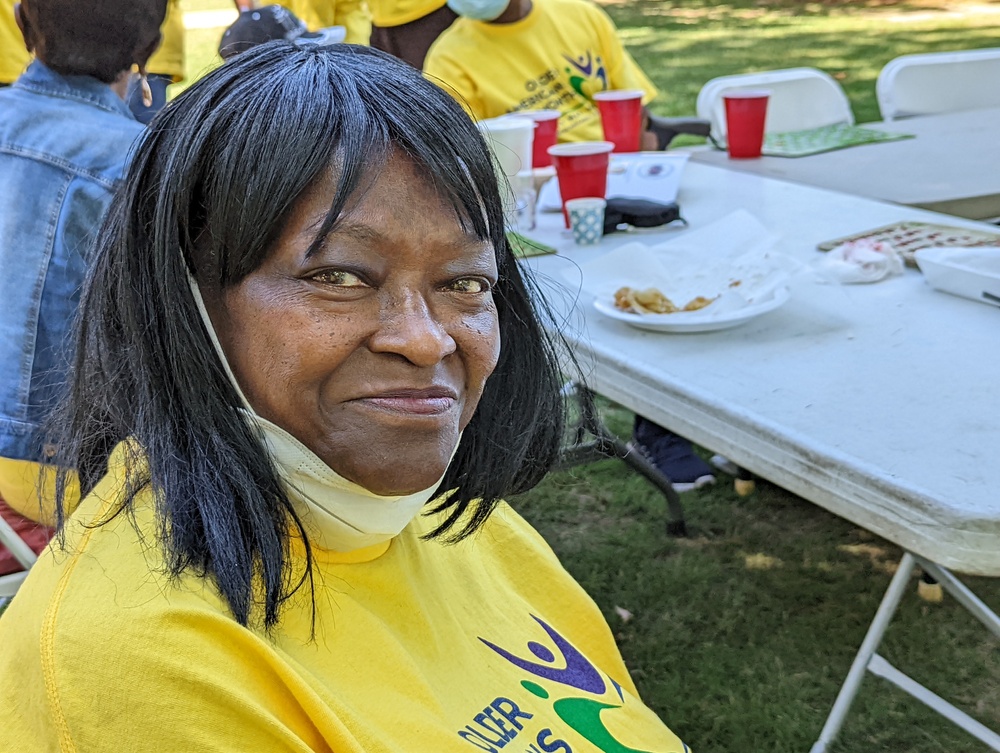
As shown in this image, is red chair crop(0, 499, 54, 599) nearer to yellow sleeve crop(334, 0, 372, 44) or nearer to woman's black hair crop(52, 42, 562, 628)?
woman's black hair crop(52, 42, 562, 628)

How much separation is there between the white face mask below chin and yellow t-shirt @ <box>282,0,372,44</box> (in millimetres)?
4437

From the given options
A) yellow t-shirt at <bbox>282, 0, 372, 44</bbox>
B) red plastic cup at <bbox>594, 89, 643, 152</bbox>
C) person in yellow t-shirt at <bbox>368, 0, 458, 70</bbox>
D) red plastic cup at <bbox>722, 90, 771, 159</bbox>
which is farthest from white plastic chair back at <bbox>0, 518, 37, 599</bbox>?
yellow t-shirt at <bbox>282, 0, 372, 44</bbox>

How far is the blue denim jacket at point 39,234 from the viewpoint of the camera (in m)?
2.07

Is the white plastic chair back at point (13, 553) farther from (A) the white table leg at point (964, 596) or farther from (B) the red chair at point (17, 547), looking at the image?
(A) the white table leg at point (964, 596)

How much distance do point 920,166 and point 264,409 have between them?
3009 millimetres

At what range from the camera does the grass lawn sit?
8.70 ft

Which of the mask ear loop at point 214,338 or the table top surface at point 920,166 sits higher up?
the mask ear loop at point 214,338

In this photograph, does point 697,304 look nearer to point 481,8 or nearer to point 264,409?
point 264,409

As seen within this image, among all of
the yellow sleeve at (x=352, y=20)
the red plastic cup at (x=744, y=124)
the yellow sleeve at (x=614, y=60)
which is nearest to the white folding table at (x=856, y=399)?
the red plastic cup at (x=744, y=124)

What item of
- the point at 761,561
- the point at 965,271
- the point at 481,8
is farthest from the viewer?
the point at 481,8

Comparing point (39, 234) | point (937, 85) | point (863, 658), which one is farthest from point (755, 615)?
point (937, 85)

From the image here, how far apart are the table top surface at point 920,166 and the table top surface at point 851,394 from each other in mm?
791

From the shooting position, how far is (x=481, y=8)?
4.29 metres

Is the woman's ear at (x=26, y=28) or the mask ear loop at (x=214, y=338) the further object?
the woman's ear at (x=26, y=28)
